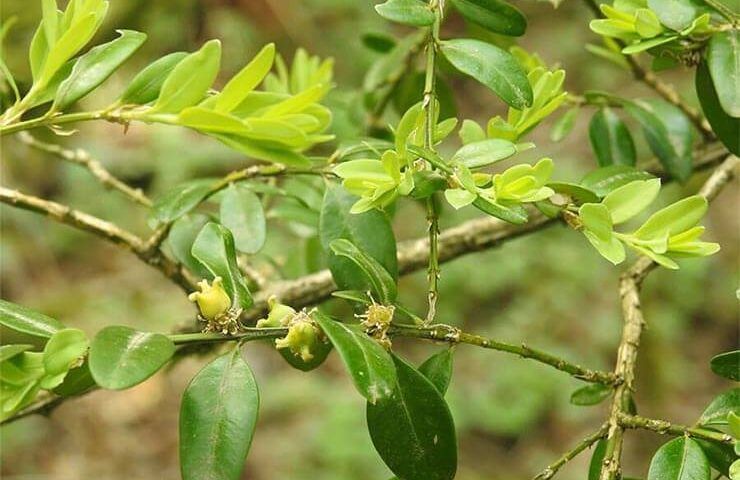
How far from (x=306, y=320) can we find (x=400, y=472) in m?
0.12

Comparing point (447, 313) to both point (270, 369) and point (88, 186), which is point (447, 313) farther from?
point (88, 186)

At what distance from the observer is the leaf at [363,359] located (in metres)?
0.48

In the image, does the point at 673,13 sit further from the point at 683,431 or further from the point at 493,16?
the point at 683,431

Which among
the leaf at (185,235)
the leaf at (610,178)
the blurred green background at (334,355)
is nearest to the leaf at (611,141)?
the leaf at (610,178)

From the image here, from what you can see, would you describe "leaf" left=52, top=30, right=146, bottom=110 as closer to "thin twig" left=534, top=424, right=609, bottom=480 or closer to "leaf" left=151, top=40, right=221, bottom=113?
"leaf" left=151, top=40, right=221, bottom=113

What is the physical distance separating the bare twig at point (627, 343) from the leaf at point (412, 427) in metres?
0.11

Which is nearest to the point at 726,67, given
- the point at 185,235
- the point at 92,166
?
the point at 185,235

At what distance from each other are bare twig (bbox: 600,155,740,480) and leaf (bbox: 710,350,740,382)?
71 mm

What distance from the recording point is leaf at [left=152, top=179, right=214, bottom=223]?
74 cm

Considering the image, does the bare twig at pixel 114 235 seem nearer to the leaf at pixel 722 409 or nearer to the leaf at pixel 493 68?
the leaf at pixel 493 68

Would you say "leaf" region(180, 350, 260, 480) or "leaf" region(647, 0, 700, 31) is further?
"leaf" region(647, 0, 700, 31)

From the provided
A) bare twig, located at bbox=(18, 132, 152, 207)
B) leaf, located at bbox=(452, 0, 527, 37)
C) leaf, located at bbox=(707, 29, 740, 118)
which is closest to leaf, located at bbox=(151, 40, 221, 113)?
leaf, located at bbox=(452, 0, 527, 37)

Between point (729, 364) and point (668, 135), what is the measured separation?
34 centimetres

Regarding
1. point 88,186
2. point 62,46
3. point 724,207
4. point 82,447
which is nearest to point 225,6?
point 88,186
